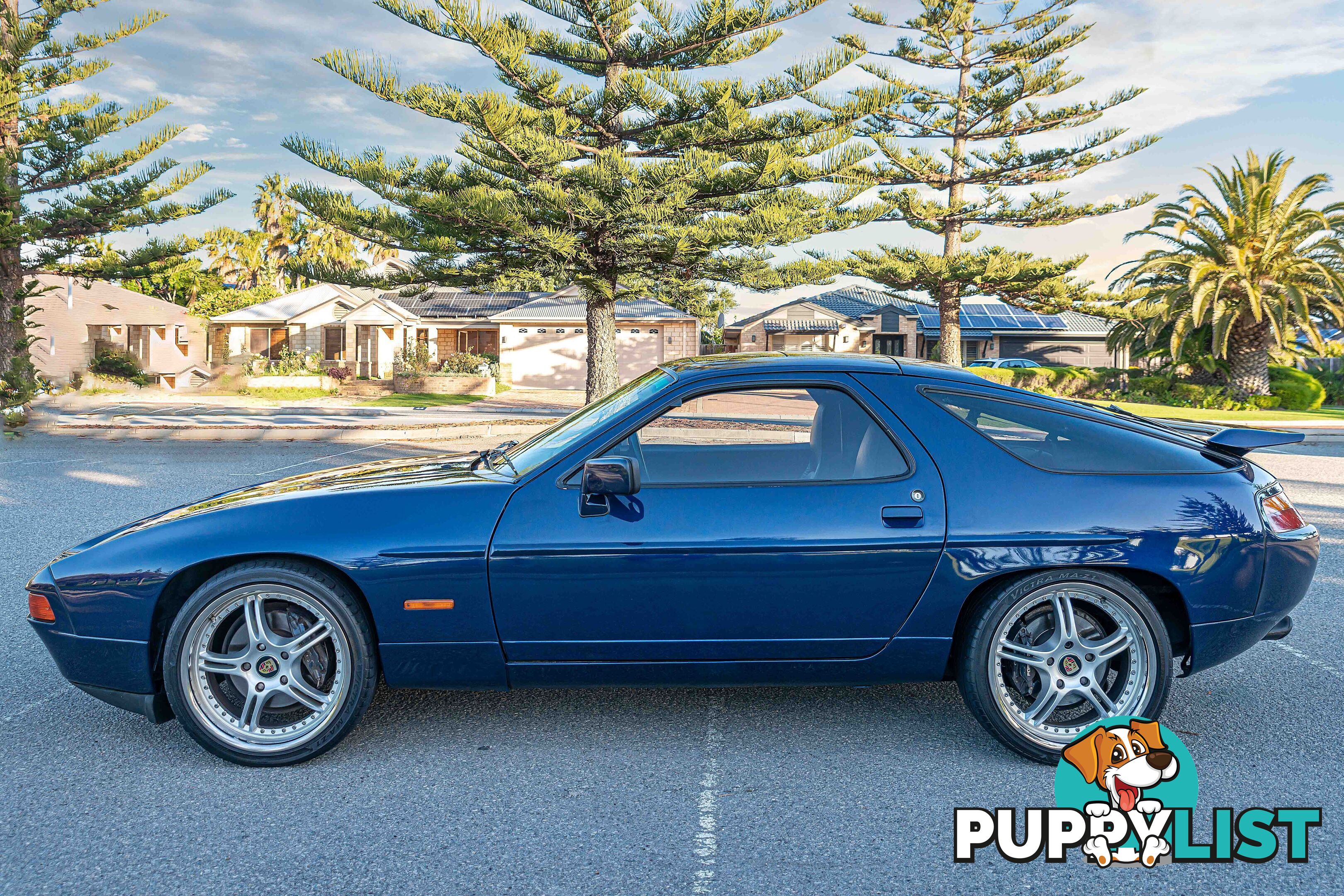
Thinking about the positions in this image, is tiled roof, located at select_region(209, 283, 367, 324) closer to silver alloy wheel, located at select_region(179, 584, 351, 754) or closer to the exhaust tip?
silver alloy wheel, located at select_region(179, 584, 351, 754)

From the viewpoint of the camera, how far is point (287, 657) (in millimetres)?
3322

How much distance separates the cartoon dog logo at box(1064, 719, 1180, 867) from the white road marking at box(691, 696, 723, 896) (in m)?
1.14

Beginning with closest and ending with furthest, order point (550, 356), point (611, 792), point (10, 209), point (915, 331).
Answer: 1. point (611, 792)
2. point (10, 209)
3. point (550, 356)
4. point (915, 331)

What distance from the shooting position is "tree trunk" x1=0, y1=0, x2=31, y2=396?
2077cm

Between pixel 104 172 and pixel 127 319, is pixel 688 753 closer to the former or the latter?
pixel 104 172

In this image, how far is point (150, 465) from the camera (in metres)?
12.1

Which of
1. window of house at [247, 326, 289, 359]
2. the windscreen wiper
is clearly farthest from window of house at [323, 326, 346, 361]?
the windscreen wiper

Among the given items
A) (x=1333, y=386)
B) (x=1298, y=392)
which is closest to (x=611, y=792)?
(x=1298, y=392)

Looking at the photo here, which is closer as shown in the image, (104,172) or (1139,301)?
(104,172)

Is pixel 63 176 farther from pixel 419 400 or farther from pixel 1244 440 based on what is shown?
pixel 1244 440

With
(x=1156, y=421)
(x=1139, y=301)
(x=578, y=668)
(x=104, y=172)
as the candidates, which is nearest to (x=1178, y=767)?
(x=1156, y=421)

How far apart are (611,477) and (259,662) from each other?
143cm

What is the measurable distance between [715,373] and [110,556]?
233 centimetres

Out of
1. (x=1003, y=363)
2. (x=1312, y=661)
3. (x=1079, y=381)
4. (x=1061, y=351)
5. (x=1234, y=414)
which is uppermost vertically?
(x=1061, y=351)
